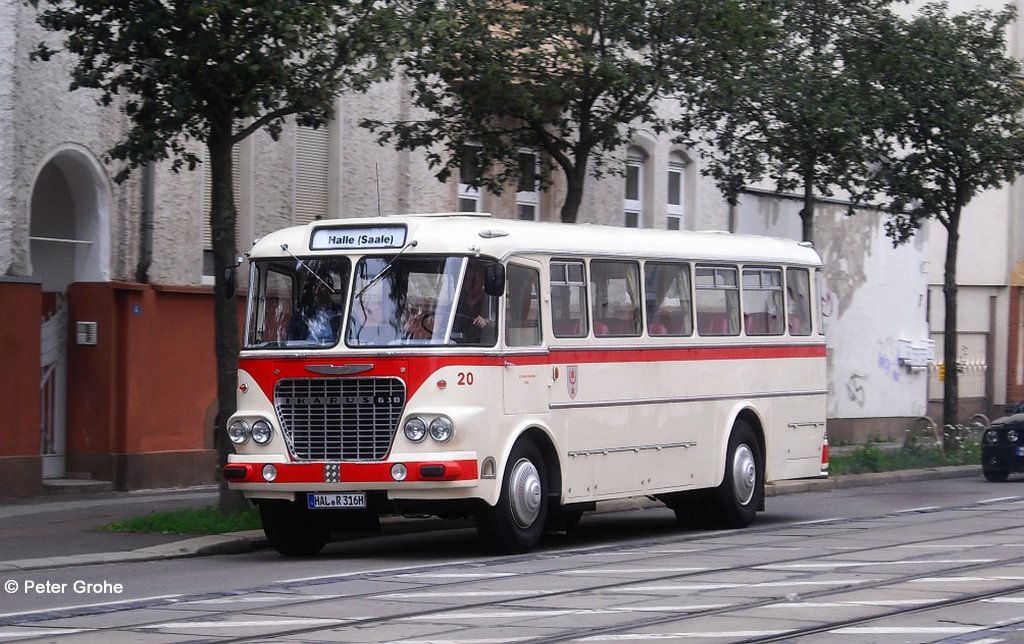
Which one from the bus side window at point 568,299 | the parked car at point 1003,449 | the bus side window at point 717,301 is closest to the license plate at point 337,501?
the bus side window at point 568,299

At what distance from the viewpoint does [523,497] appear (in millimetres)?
14922

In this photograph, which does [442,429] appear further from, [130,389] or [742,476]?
[130,389]

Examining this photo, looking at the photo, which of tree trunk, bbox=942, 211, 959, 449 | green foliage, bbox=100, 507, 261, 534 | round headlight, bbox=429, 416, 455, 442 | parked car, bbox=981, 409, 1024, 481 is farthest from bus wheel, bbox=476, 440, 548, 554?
tree trunk, bbox=942, 211, 959, 449

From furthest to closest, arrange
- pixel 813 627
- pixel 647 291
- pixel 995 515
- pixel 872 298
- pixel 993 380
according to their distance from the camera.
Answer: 1. pixel 993 380
2. pixel 872 298
3. pixel 995 515
4. pixel 647 291
5. pixel 813 627

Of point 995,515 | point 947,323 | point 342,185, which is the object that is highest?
point 342,185

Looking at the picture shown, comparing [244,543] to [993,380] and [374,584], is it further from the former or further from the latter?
[993,380]

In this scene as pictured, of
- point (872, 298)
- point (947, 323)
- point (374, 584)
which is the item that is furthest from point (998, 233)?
point (374, 584)

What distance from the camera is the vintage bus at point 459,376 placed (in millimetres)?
14312

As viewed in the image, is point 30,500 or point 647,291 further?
point 30,500

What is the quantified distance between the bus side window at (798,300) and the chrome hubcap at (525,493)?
17.6ft

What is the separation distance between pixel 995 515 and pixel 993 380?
73.8ft

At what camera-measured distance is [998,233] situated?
40906 mm

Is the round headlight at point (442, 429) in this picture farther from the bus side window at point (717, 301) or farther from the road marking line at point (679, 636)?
the road marking line at point (679, 636)

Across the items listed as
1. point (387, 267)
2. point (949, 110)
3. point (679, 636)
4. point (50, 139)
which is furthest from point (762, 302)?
point (679, 636)
